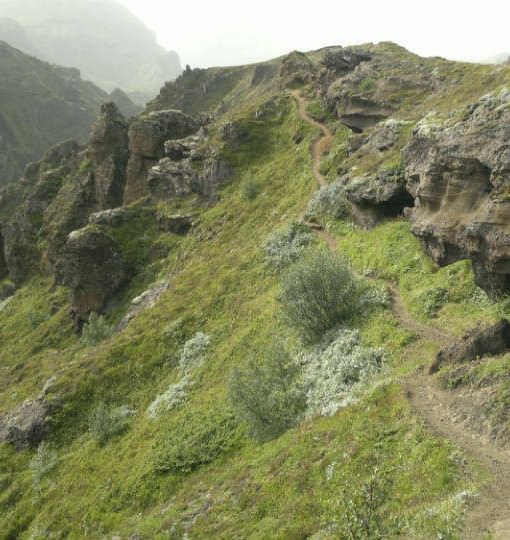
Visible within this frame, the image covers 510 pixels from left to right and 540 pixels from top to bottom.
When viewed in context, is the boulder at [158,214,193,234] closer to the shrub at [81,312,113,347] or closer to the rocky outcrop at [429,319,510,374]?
the shrub at [81,312,113,347]

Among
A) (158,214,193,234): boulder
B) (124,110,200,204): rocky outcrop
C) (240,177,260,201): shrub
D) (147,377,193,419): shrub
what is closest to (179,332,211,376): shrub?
(147,377,193,419): shrub

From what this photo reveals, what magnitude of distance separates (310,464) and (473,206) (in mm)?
18051

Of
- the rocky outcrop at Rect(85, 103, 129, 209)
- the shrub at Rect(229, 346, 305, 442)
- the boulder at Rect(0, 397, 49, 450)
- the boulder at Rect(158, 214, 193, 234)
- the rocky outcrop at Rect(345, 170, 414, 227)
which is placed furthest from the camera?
the rocky outcrop at Rect(85, 103, 129, 209)

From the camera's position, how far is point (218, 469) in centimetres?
2973

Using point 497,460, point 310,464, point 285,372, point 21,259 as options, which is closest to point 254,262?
point 285,372

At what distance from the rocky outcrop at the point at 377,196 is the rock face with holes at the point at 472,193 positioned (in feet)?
18.2

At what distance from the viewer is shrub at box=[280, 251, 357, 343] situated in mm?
33375

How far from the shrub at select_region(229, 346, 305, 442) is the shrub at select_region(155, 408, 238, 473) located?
2558 millimetres

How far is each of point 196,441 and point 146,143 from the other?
80.9 meters

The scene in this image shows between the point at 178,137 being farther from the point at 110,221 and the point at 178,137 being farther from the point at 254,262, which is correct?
the point at 254,262

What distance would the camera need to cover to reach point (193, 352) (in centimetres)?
4622

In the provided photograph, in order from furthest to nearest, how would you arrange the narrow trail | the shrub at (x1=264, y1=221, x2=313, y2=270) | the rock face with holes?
the shrub at (x1=264, y1=221, x2=313, y2=270)
the rock face with holes
the narrow trail

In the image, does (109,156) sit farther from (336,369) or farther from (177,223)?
(336,369)

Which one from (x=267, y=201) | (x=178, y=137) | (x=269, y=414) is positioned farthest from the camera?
(x=178, y=137)
